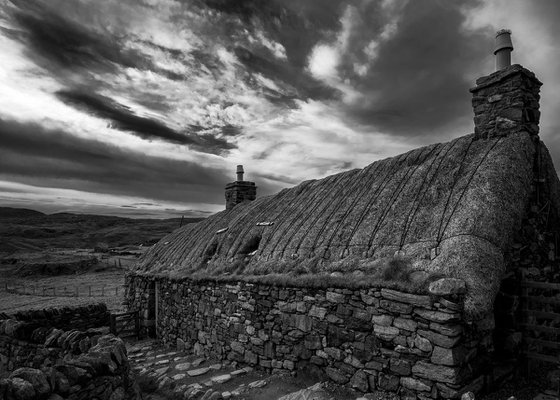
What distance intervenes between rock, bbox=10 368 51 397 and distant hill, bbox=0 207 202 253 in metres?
68.9

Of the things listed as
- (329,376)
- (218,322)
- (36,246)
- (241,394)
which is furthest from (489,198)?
(36,246)

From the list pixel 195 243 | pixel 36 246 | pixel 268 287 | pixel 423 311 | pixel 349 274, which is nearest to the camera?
pixel 423 311

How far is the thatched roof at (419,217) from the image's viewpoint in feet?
20.0

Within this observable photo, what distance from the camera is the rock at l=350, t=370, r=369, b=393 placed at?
648 centimetres

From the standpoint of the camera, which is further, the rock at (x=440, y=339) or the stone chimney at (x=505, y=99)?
the stone chimney at (x=505, y=99)

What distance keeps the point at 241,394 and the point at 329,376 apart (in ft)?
6.81

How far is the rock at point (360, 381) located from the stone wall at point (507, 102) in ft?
19.5

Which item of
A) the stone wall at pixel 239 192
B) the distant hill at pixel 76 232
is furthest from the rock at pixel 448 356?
the distant hill at pixel 76 232

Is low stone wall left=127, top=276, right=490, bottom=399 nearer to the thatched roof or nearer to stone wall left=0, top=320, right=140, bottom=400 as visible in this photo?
the thatched roof

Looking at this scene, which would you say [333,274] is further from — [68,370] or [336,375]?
[68,370]

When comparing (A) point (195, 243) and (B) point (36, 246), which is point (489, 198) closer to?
(A) point (195, 243)

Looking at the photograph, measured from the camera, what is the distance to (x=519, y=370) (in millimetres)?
6535

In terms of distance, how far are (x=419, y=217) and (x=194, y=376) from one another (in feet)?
23.4

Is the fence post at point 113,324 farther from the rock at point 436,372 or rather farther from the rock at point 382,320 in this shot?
the rock at point 436,372
